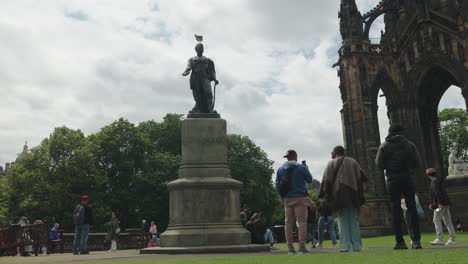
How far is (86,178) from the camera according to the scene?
138 feet

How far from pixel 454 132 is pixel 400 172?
5543 centimetres

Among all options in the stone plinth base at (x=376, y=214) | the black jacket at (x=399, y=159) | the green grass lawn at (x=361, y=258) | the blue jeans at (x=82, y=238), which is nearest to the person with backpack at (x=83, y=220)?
the blue jeans at (x=82, y=238)

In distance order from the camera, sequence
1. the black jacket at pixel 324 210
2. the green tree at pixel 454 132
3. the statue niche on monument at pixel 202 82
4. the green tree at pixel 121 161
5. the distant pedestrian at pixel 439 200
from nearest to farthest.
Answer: the distant pedestrian at pixel 439 200
the statue niche on monument at pixel 202 82
the black jacket at pixel 324 210
the green tree at pixel 121 161
the green tree at pixel 454 132

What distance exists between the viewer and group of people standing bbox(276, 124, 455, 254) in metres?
8.28

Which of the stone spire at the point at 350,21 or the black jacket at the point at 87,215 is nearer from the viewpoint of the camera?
the black jacket at the point at 87,215

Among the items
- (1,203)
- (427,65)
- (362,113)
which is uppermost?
(427,65)

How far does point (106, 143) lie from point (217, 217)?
38.1m

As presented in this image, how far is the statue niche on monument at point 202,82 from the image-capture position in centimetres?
1218

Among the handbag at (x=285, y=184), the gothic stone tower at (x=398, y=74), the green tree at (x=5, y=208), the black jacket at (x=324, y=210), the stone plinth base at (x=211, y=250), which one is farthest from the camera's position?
the green tree at (x=5, y=208)

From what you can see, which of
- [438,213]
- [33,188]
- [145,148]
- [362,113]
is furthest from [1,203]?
[438,213]

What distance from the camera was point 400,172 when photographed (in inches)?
326

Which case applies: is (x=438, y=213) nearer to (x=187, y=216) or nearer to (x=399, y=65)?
(x=187, y=216)

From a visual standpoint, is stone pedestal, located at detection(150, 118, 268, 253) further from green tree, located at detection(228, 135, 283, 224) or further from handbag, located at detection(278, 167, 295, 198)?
green tree, located at detection(228, 135, 283, 224)

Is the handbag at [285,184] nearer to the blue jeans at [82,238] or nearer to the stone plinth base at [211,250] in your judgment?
the stone plinth base at [211,250]
